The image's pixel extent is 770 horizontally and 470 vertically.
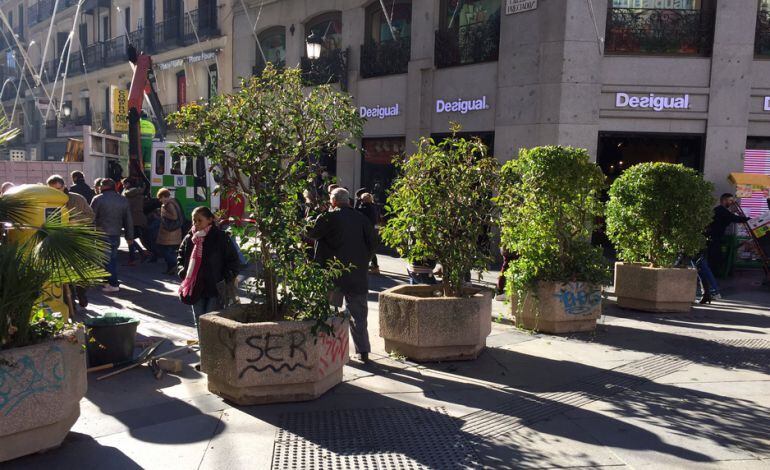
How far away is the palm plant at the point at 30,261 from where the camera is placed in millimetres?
4098

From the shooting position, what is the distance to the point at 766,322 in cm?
895

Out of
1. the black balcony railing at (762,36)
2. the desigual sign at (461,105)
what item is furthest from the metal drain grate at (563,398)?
the black balcony railing at (762,36)

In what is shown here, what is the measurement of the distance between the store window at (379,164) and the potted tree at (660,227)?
8655mm

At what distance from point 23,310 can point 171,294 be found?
235 inches

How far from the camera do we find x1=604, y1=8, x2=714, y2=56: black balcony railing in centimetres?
1358

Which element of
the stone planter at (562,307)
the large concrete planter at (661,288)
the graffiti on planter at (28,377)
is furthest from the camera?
the large concrete planter at (661,288)

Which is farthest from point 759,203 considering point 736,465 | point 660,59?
point 736,465

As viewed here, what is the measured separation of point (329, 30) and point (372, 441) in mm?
17387

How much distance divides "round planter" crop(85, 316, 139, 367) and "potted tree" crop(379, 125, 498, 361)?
2.55 meters

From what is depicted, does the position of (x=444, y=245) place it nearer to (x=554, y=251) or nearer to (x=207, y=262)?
(x=554, y=251)

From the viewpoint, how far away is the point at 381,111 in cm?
1789

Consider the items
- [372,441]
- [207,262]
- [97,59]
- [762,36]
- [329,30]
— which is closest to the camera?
[372,441]

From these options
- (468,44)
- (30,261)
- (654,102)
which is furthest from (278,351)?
(468,44)

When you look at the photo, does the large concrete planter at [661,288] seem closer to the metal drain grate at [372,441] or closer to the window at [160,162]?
the metal drain grate at [372,441]
